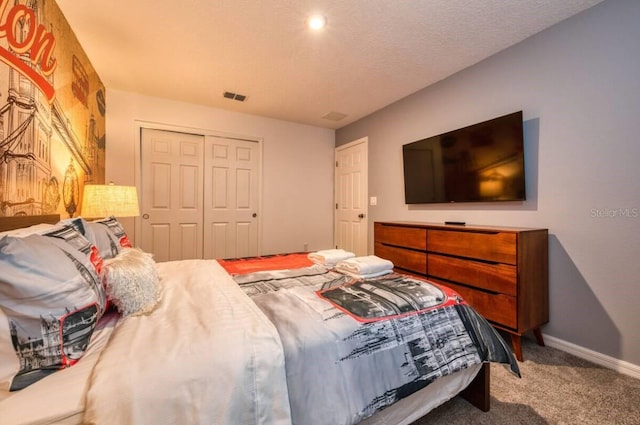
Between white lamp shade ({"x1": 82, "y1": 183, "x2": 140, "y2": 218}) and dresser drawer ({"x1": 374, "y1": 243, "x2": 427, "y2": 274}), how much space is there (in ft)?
8.25

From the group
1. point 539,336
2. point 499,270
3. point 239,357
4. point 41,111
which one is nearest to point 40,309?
point 239,357

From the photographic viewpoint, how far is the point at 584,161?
1.91 metres

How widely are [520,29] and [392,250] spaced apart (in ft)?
→ 7.06

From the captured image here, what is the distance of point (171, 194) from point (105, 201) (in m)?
1.29

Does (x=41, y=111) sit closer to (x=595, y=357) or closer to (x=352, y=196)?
(x=352, y=196)

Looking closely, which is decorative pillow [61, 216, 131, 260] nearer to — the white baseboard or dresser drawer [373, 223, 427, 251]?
dresser drawer [373, 223, 427, 251]

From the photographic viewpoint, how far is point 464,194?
2619mm

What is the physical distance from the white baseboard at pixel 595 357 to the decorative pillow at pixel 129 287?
107 inches

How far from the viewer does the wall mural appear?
1.40m

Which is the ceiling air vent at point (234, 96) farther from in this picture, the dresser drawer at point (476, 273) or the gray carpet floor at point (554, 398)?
the gray carpet floor at point (554, 398)

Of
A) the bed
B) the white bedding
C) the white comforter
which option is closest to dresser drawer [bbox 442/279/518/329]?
the bed

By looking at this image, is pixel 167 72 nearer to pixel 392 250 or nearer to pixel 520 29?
pixel 392 250

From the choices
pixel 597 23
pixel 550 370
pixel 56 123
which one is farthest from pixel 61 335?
pixel 597 23

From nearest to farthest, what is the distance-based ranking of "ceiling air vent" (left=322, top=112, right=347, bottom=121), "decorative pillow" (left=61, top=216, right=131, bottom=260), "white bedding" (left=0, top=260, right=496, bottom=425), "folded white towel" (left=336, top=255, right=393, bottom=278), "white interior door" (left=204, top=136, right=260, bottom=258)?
"white bedding" (left=0, top=260, right=496, bottom=425) → "decorative pillow" (left=61, top=216, right=131, bottom=260) → "folded white towel" (left=336, top=255, right=393, bottom=278) → "white interior door" (left=204, top=136, right=260, bottom=258) → "ceiling air vent" (left=322, top=112, right=347, bottom=121)
